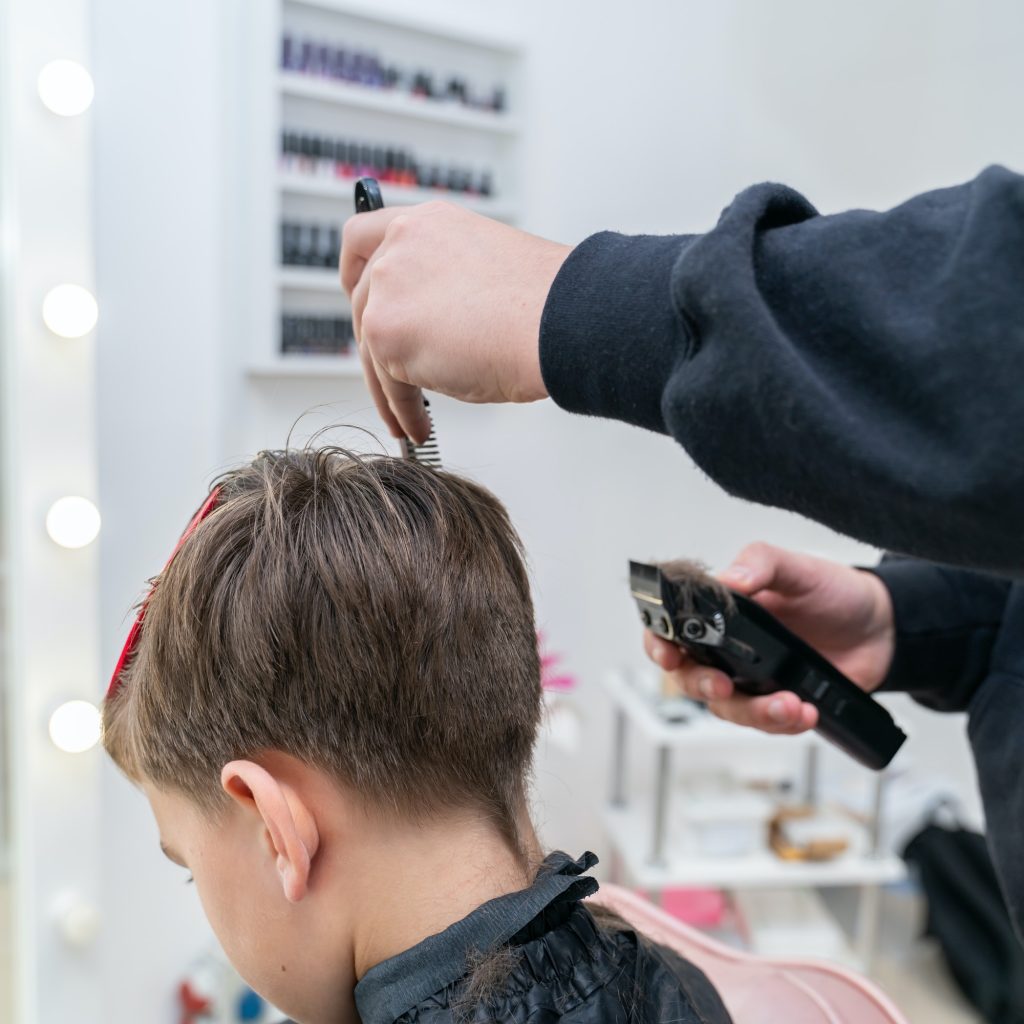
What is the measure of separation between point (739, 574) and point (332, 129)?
1.15 m

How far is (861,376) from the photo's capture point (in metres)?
0.38

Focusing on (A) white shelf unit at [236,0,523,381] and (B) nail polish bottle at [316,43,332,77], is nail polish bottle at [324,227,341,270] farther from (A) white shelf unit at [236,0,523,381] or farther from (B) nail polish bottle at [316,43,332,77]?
(B) nail polish bottle at [316,43,332,77]

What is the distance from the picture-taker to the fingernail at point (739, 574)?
0.89m

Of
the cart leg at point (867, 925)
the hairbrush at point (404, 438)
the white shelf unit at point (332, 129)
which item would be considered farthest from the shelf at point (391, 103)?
the cart leg at point (867, 925)

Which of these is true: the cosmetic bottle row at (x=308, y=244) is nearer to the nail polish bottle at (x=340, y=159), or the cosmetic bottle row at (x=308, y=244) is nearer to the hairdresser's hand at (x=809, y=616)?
the nail polish bottle at (x=340, y=159)

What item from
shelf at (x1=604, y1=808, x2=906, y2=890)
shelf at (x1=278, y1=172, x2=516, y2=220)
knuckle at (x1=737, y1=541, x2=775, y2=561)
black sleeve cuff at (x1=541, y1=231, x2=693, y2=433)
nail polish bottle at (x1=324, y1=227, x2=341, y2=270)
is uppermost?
shelf at (x1=278, y1=172, x2=516, y2=220)

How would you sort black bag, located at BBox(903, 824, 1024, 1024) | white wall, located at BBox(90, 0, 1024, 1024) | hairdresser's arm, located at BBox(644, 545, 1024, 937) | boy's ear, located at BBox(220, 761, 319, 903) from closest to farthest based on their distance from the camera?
1. boy's ear, located at BBox(220, 761, 319, 903)
2. hairdresser's arm, located at BBox(644, 545, 1024, 937)
3. white wall, located at BBox(90, 0, 1024, 1024)
4. black bag, located at BBox(903, 824, 1024, 1024)

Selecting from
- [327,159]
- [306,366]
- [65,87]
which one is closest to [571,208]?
[327,159]

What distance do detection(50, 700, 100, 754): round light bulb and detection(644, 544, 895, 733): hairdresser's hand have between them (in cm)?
75

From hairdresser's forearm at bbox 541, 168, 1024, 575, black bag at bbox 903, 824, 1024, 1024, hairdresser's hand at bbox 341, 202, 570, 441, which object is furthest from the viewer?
black bag at bbox 903, 824, 1024, 1024

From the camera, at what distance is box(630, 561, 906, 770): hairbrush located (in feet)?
2.41

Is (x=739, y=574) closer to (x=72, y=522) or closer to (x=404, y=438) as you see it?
(x=404, y=438)

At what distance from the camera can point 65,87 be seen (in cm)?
111

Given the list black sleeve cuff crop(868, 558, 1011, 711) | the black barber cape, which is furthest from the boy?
black sleeve cuff crop(868, 558, 1011, 711)
